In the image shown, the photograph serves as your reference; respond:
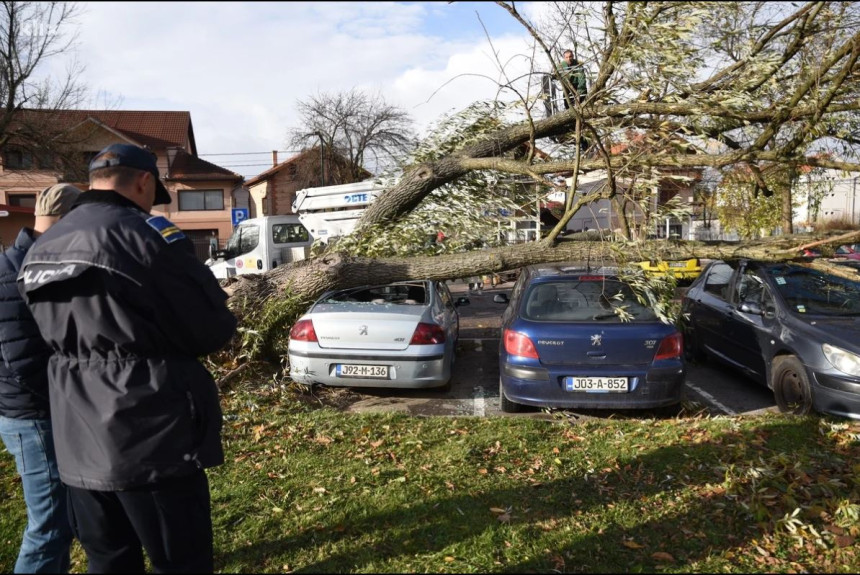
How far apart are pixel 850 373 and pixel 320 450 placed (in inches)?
180

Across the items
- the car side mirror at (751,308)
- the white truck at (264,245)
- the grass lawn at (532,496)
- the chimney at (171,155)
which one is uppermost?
the chimney at (171,155)

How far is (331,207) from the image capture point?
15.1m

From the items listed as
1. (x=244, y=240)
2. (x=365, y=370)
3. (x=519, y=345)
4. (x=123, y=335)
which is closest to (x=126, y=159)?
(x=123, y=335)

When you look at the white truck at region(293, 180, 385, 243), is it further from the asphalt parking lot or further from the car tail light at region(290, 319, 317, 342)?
the car tail light at region(290, 319, 317, 342)

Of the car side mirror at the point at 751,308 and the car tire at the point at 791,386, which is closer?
the car tire at the point at 791,386

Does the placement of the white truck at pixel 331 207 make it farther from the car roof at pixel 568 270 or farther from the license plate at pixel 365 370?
the license plate at pixel 365 370

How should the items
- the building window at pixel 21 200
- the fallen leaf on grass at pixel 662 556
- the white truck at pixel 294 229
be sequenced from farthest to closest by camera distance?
the building window at pixel 21 200, the white truck at pixel 294 229, the fallen leaf on grass at pixel 662 556

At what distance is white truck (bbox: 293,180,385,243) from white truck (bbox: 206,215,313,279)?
1.75ft

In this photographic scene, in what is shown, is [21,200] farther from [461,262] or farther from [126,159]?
[126,159]

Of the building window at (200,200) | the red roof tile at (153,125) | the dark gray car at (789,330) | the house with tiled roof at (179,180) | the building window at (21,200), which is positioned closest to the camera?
the dark gray car at (789,330)

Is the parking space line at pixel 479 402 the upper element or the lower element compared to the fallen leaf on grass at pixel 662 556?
lower

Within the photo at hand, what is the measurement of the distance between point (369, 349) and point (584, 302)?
89.2 inches

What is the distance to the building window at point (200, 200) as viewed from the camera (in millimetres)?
39281


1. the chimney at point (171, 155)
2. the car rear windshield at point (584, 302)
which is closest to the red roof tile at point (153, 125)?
the chimney at point (171, 155)
